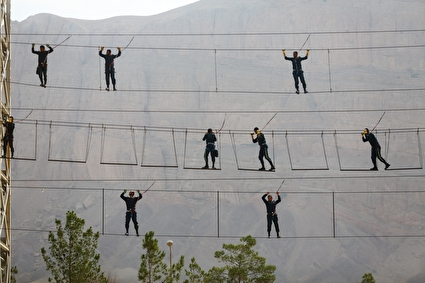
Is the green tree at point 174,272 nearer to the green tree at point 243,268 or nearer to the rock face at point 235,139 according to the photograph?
the green tree at point 243,268

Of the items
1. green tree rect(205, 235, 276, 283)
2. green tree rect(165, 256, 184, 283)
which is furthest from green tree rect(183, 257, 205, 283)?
green tree rect(165, 256, 184, 283)

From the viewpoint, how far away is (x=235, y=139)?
114 m

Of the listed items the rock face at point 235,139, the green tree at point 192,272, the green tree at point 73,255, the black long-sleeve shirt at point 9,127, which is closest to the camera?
the black long-sleeve shirt at point 9,127

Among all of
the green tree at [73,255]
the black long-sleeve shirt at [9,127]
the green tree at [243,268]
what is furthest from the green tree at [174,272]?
the black long-sleeve shirt at [9,127]

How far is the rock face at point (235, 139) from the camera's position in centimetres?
9912

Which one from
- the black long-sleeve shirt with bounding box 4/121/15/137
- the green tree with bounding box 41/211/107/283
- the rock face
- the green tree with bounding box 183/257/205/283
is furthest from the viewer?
the rock face

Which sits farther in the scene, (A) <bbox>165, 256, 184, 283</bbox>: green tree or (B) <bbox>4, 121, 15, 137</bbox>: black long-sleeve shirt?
(A) <bbox>165, 256, 184, 283</bbox>: green tree

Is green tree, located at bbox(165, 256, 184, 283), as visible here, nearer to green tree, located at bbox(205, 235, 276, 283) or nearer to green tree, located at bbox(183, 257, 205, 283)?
green tree, located at bbox(183, 257, 205, 283)

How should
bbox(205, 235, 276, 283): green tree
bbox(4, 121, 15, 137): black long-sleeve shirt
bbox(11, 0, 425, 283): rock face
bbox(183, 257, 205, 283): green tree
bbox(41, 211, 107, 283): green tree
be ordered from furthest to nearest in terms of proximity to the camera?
bbox(11, 0, 425, 283): rock face, bbox(205, 235, 276, 283): green tree, bbox(183, 257, 205, 283): green tree, bbox(41, 211, 107, 283): green tree, bbox(4, 121, 15, 137): black long-sleeve shirt

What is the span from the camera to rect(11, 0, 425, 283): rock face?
325 ft

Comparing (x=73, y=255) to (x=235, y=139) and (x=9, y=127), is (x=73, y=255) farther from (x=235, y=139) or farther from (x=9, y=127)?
(x=235, y=139)

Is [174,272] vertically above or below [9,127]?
below

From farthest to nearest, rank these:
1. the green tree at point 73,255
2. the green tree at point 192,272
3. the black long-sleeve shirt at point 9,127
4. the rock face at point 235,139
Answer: the rock face at point 235,139, the green tree at point 192,272, the green tree at point 73,255, the black long-sleeve shirt at point 9,127

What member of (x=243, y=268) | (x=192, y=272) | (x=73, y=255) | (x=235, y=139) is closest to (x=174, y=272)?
(x=73, y=255)
